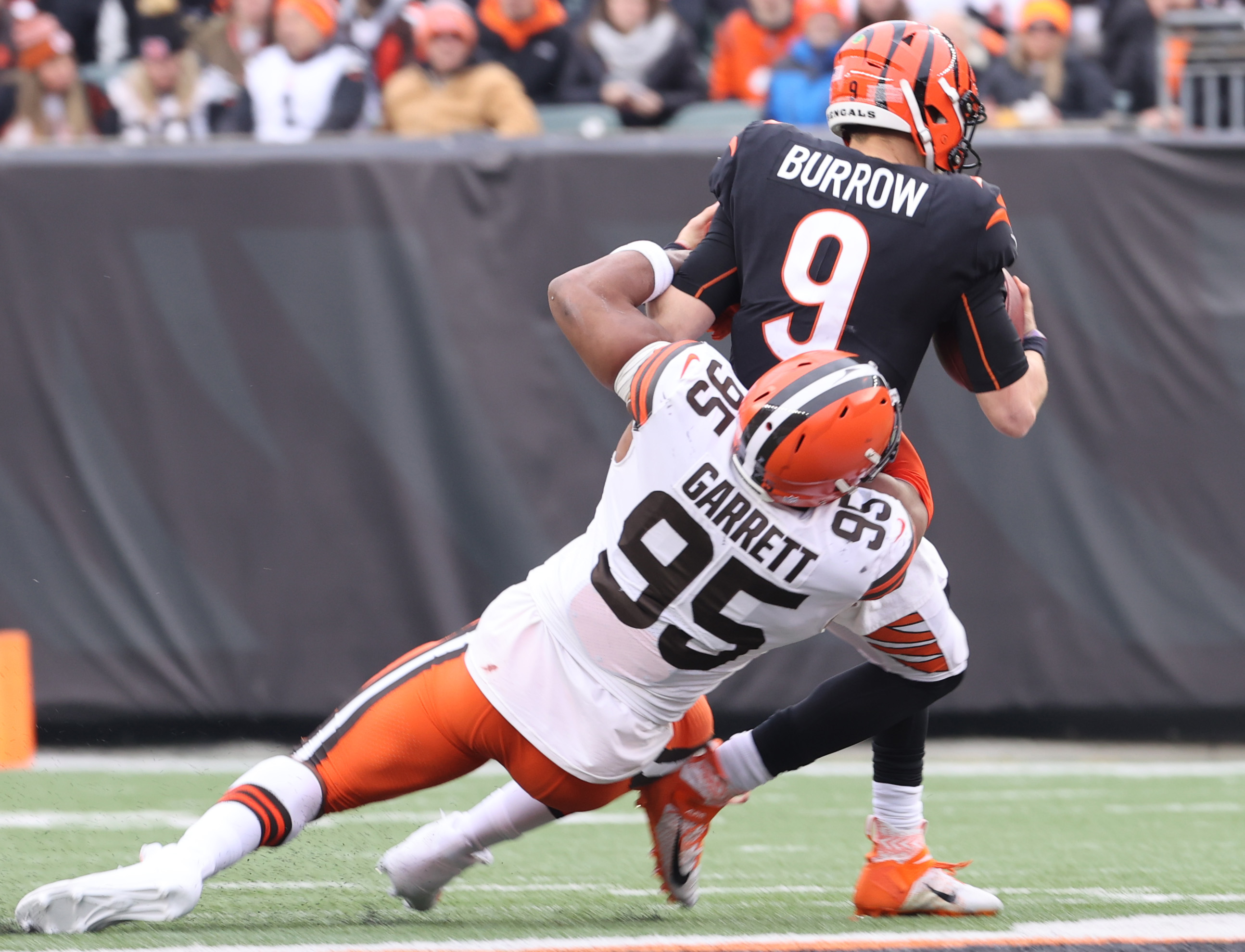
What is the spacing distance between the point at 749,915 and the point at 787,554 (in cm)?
89

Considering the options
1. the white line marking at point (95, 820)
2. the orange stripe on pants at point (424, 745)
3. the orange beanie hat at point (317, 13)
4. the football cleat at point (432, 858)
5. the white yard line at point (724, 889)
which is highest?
the orange beanie hat at point (317, 13)

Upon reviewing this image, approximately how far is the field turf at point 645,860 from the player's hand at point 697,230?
1.33 m

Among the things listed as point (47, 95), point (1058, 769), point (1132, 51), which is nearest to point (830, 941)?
point (1058, 769)

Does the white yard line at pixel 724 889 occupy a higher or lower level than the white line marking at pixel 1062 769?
higher

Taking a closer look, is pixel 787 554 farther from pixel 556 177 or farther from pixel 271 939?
pixel 556 177

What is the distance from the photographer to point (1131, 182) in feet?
22.6

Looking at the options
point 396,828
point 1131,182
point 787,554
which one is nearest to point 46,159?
point 396,828

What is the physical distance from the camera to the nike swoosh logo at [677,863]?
10.9ft

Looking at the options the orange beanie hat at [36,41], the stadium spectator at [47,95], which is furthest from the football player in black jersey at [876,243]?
the orange beanie hat at [36,41]

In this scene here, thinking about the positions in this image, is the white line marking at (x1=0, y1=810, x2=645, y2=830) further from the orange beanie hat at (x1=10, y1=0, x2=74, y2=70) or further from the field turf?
the orange beanie hat at (x1=10, y1=0, x2=74, y2=70)

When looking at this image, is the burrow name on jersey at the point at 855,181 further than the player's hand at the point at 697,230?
No

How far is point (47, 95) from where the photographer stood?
8156 millimetres

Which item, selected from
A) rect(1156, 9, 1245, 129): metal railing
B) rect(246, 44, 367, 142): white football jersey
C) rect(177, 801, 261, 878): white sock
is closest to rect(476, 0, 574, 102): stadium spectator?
rect(246, 44, 367, 142): white football jersey

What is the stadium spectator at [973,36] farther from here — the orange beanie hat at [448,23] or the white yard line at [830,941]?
the white yard line at [830,941]
